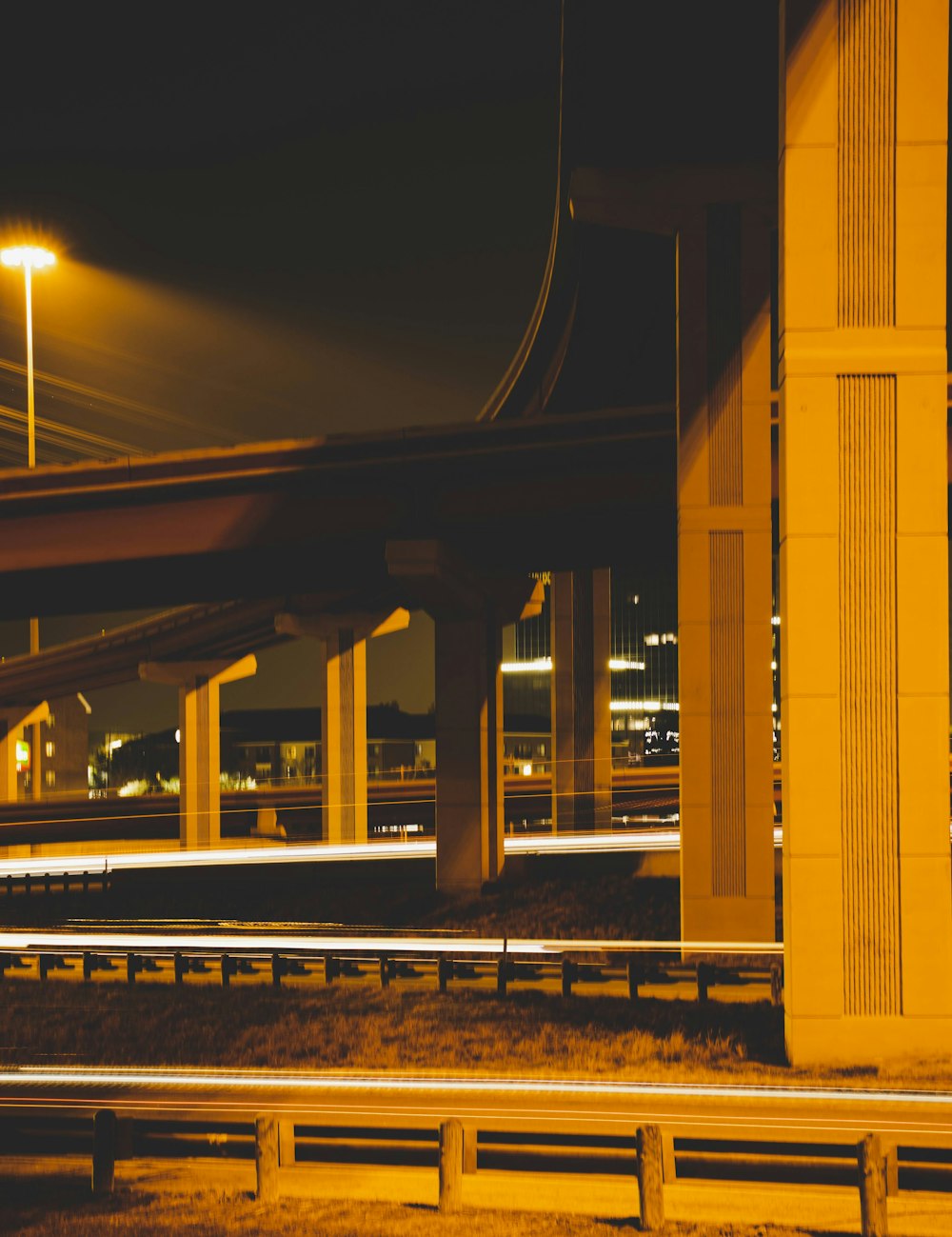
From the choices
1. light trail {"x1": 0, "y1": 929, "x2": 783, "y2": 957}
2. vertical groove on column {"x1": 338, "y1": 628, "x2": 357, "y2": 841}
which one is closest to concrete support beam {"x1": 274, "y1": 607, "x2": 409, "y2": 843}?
A: vertical groove on column {"x1": 338, "y1": 628, "x2": 357, "y2": 841}

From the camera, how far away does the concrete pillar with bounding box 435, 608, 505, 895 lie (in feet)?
143

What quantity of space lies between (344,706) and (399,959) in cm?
5060

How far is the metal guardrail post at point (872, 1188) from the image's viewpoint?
10344 mm

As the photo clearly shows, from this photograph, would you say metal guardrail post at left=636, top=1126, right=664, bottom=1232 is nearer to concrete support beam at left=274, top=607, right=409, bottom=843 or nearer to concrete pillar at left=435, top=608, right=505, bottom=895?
concrete pillar at left=435, top=608, right=505, bottom=895

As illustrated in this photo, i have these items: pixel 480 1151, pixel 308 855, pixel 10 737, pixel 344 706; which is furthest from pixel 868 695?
pixel 10 737

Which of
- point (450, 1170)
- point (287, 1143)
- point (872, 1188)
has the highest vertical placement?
point (872, 1188)

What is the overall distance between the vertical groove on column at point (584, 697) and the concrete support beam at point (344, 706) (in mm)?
9993

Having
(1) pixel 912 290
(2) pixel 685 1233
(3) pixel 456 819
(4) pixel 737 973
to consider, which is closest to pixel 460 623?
(3) pixel 456 819

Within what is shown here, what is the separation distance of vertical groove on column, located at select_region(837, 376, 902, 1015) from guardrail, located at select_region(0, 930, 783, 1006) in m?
6.46

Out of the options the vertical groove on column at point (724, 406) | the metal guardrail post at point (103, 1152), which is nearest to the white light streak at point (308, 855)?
the vertical groove on column at point (724, 406)

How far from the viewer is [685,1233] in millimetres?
10648

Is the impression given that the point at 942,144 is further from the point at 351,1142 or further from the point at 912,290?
the point at 351,1142

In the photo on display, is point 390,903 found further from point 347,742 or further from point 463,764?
point 347,742

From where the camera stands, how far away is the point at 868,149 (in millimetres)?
14680
